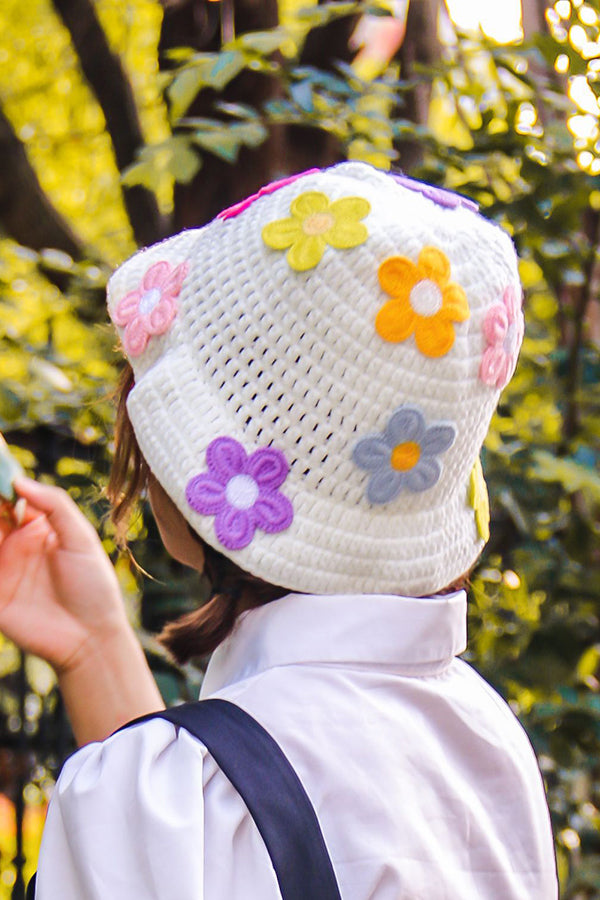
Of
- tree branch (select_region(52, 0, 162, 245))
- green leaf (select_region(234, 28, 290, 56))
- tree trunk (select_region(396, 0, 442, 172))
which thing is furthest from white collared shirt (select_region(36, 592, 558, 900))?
tree branch (select_region(52, 0, 162, 245))

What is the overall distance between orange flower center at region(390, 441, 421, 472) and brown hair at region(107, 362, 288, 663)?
7.2 inches

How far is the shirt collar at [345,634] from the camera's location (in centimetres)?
103

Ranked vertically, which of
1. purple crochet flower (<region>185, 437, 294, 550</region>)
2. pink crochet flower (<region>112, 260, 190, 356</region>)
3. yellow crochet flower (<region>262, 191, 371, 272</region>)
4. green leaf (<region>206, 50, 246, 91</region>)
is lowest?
purple crochet flower (<region>185, 437, 294, 550</region>)

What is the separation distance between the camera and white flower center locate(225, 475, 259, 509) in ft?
3.44

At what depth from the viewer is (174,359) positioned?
3.64 feet

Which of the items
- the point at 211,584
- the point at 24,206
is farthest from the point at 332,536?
the point at 24,206

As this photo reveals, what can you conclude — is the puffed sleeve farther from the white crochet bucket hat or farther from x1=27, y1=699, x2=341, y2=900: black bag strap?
the white crochet bucket hat

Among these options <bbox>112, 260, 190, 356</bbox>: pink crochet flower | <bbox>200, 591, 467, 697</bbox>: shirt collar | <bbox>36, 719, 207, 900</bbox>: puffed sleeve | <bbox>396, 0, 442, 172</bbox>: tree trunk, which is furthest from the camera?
<bbox>396, 0, 442, 172</bbox>: tree trunk

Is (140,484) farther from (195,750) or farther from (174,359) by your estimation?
(195,750)

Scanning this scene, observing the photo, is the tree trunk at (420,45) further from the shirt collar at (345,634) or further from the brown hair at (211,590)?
the shirt collar at (345,634)

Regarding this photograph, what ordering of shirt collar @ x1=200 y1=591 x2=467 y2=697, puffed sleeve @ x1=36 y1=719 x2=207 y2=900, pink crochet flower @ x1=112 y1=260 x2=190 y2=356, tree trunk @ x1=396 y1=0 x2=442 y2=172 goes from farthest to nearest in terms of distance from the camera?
tree trunk @ x1=396 y1=0 x2=442 y2=172, pink crochet flower @ x1=112 y1=260 x2=190 y2=356, shirt collar @ x1=200 y1=591 x2=467 y2=697, puffed sleeve @ x1=36 y1=719 x2=207 y2=900

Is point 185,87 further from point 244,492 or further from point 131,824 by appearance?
point 131,824

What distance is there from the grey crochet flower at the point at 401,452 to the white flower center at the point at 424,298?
100mm

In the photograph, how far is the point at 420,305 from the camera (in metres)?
1.06
